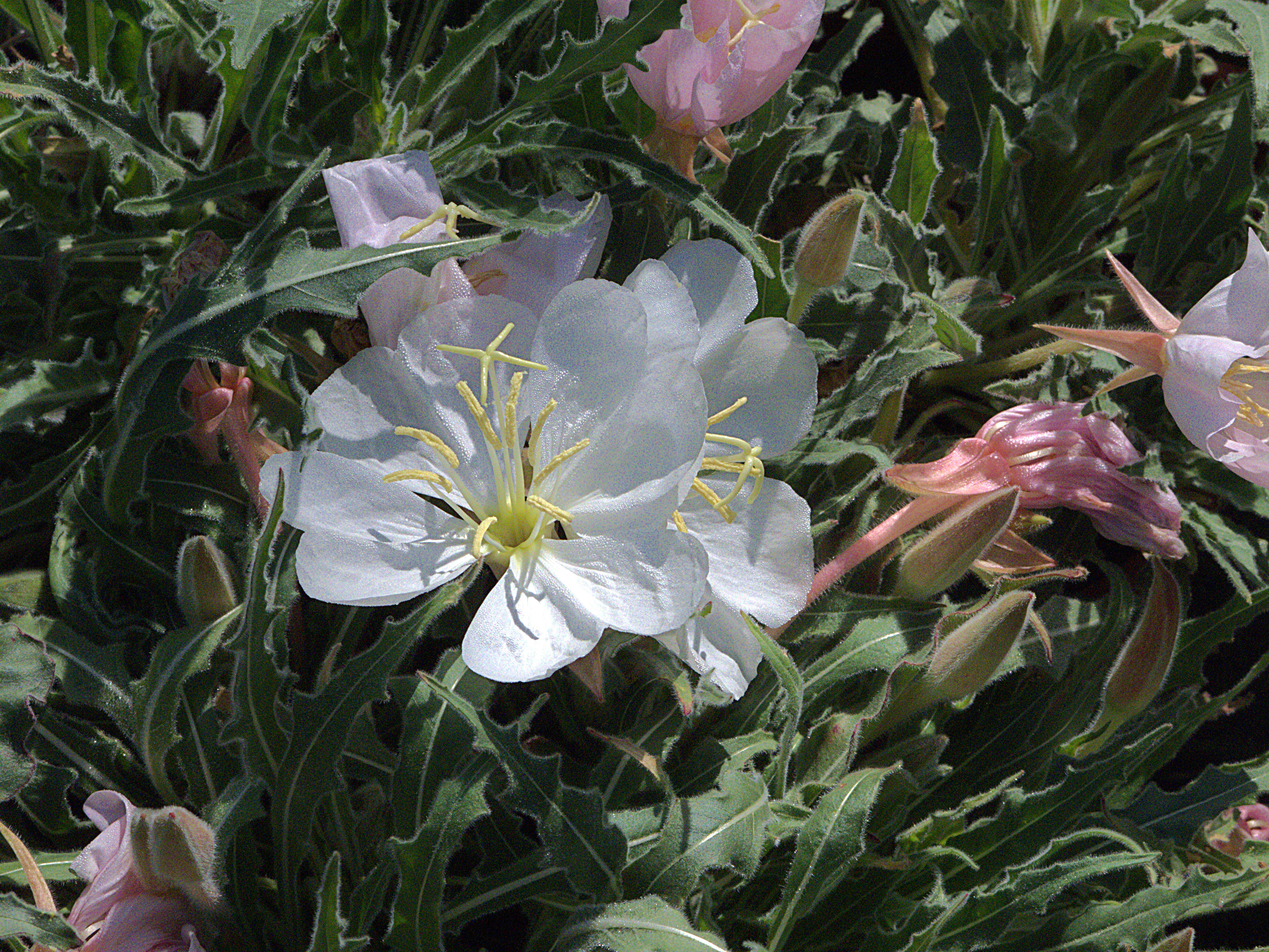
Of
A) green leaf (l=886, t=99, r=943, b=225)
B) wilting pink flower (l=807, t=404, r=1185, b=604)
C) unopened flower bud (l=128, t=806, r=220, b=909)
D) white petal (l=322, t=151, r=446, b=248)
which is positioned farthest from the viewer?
green leaf (l=886, t=99, r=943, b=225)

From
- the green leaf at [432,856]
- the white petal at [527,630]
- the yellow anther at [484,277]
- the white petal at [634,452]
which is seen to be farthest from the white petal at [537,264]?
the green leaf at [432,856]

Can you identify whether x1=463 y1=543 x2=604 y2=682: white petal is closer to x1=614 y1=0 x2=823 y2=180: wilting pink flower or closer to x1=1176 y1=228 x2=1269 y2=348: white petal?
x1=614 y1=0 x2=823 y2=180: wilting pink flower

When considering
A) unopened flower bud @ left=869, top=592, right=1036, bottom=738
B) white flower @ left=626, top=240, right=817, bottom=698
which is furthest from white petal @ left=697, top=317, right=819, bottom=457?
unopened flower bud @ left=869, top=592, right=1036, bottom=738

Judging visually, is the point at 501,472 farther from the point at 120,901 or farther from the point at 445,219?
the point at 120,901

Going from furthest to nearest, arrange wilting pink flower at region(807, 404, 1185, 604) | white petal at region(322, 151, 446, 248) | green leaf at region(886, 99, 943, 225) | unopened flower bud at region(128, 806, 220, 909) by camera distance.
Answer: green leaf at region(886, 99, 943, 225)
wilting pink flower at region(807, 404, 1185, 604)
white petal at region(322, 151, 446, 248)
unopened flower bud at region(128, 806, 220, 909)

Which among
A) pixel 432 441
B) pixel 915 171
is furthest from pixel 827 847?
pixel 915 171

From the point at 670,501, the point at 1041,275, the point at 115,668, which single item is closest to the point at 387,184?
the point at 670,501

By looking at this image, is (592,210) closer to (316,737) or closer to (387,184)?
(387,184)
